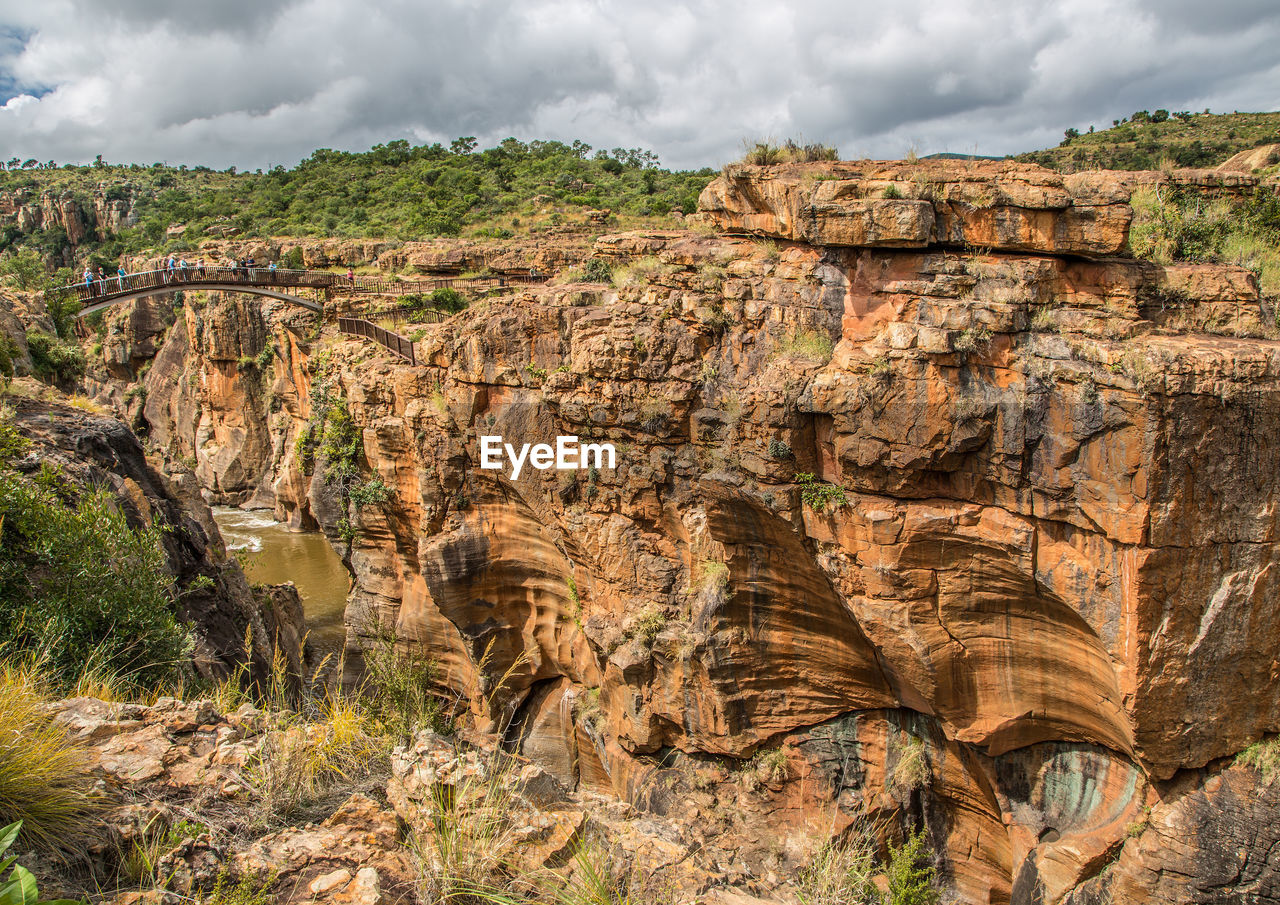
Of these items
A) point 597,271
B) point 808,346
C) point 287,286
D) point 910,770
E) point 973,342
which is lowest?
point 910,770

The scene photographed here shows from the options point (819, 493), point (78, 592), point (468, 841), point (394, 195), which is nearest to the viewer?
point (468, 841)

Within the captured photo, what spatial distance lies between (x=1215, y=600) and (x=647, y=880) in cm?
665

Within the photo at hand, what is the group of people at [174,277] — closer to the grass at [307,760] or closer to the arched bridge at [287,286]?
the arched bridge at [287,286]

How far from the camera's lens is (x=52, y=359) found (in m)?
16.0

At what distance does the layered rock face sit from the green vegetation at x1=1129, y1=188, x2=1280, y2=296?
0.40 m

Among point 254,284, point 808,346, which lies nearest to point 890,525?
point 808,346

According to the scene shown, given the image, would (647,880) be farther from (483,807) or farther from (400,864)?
(400,864)

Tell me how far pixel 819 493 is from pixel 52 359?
16332 millimetres

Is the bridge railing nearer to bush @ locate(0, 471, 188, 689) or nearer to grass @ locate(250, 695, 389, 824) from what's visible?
bush @ locate(0, 471, 188, 689)

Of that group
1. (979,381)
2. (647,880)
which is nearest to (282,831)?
(647,880)

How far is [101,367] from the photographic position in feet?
120

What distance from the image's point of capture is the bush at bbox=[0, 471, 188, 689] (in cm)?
671

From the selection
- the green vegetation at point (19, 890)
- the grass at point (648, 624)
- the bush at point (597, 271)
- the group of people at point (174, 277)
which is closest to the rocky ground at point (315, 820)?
the green vegetation at point (19, 890)

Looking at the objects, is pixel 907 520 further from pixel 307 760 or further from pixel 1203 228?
pixel 307 760
